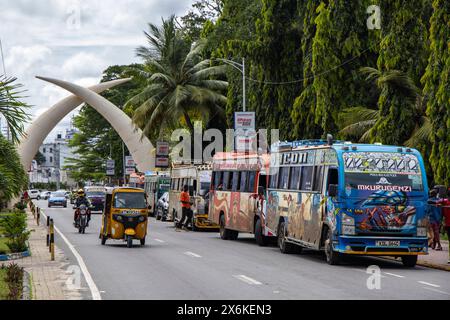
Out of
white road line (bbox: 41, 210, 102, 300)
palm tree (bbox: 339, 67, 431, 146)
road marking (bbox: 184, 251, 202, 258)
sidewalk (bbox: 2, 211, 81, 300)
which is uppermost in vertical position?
palm tree (bbox: 339, 67, 431, 146)

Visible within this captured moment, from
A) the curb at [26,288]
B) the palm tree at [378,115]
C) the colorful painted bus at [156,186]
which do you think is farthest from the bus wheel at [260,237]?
the colorful painted bus at [156,186]

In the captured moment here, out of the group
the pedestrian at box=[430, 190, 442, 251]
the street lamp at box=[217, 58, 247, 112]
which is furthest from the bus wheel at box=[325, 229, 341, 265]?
the street lamp at box=[217, 58, 247, 112]

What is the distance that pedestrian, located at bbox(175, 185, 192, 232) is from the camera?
38256 millimetres

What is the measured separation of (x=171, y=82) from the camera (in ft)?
203

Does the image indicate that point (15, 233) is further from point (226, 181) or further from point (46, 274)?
point (226, 181)

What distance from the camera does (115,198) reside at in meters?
28.3

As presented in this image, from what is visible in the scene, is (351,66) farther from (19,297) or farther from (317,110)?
(19,297)

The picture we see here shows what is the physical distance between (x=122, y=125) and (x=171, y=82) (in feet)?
103

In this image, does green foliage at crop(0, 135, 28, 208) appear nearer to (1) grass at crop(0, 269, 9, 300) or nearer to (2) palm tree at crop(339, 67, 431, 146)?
(1) grass at crop(0, 269, 9, 300)

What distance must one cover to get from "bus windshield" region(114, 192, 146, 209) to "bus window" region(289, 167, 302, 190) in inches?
203

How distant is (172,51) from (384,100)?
3002 centimetres

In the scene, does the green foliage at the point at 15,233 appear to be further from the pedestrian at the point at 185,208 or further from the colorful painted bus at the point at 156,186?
the colorful painted bus at the point at 156,186

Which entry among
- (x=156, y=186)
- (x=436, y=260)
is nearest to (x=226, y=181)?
(x=436, y=260)

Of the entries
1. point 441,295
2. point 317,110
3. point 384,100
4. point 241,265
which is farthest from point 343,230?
point 317,110
